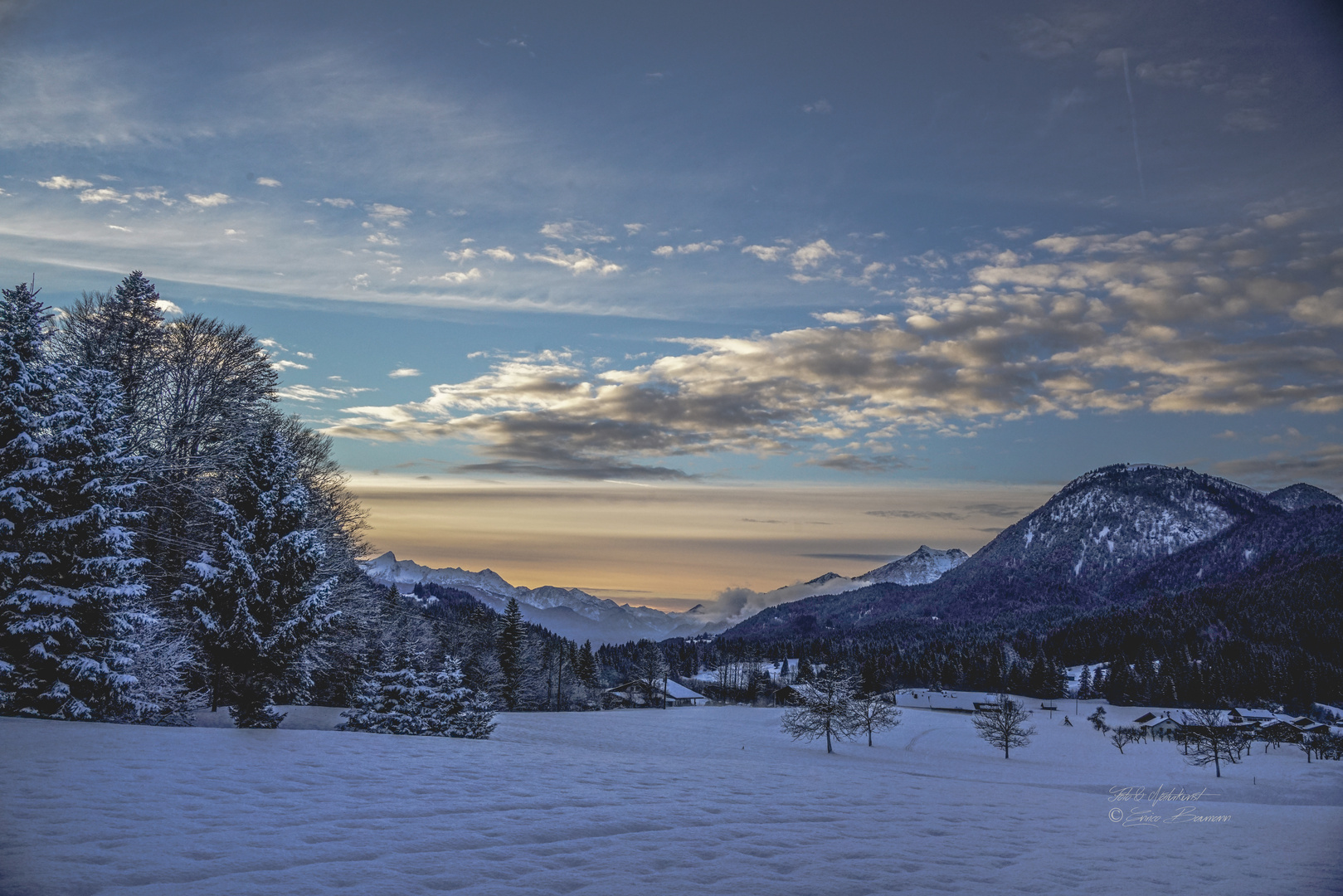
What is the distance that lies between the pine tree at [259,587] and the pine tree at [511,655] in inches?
1461

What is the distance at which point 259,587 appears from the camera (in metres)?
20.6

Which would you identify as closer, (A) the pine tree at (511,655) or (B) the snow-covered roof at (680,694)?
(A) the pine tree at (511,655)

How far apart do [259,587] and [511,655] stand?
3991 cm

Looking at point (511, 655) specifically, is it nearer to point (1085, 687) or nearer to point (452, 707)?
point (452, 707)

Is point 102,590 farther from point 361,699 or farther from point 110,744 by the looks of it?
point 361,699

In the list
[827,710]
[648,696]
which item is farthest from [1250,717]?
[648,696]

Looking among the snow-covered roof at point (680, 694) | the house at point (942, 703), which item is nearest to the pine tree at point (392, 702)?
the snow-covered roof at point (680, 694)

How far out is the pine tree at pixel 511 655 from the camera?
57312mm

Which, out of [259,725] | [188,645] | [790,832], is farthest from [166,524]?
Answer: [790,832]

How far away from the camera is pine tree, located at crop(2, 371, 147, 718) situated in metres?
18.0

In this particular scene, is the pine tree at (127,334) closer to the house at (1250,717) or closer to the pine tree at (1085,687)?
the house at (1250,717)

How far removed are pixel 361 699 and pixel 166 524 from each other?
39.8 feet

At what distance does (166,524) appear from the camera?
90.0ft

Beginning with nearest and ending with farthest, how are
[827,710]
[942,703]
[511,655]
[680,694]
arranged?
[827,710], [511,655], [680,694], [942,703]
